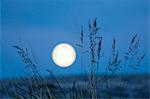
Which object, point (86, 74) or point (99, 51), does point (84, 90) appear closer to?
point (86, 74)

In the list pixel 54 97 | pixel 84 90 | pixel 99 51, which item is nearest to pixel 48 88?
pixel 54 97

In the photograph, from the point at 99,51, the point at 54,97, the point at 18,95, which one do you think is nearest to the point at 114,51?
the point at 99,51

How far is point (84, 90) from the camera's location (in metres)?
3.04

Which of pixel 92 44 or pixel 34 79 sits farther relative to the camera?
pixel 34 79

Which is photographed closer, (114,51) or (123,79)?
(114,51)

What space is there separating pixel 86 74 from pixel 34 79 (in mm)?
369

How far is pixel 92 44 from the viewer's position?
9.02 ft

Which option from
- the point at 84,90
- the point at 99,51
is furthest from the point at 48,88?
the point at 99,51

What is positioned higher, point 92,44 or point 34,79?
point 92,44

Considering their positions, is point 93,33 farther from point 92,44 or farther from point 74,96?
point 74,96

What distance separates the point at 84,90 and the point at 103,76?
0.18 metres

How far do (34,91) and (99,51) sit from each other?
0.55 m

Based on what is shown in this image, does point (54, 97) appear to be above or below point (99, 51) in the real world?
below

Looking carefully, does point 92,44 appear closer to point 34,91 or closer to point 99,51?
point 99,51
